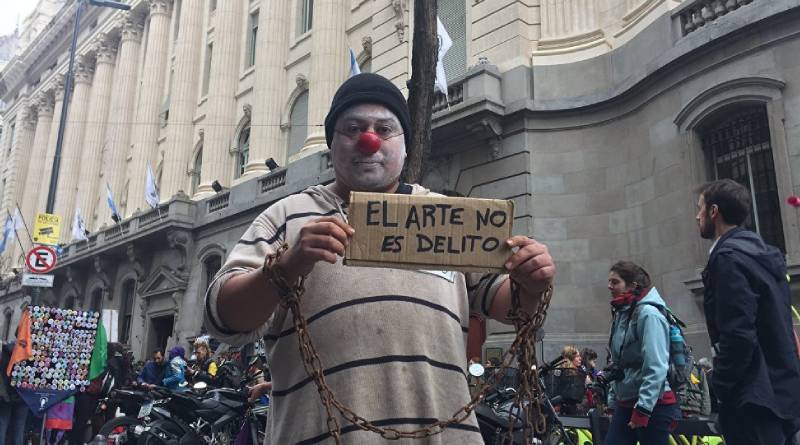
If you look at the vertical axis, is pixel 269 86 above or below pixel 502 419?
above

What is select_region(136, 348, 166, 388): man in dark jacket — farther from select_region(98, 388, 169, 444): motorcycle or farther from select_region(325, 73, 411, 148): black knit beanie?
select_region(325, 73, 411, 148): black knit beanie

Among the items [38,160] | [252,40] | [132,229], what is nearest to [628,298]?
[252,40]

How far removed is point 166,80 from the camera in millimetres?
31984

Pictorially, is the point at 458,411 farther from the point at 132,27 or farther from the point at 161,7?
the point at 132,27

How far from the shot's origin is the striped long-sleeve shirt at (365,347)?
5.49 feet

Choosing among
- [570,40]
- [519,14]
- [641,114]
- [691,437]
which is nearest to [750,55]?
[641,114]

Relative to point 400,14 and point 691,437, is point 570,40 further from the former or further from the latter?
point 691,437

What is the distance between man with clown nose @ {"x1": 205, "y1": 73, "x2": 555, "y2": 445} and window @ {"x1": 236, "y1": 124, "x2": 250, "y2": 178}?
2458cm

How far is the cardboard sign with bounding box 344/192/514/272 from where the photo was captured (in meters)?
1.57

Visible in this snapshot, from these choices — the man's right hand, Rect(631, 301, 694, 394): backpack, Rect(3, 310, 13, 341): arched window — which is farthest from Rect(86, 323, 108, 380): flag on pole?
Rect(3, 310, 13, 341): arched window

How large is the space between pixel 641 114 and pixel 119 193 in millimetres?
28099

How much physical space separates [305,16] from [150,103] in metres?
11.1

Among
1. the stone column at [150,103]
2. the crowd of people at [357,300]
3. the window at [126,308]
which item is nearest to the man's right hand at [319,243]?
the crowd of people at [357,300]

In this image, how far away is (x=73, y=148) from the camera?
3797 centimetres
